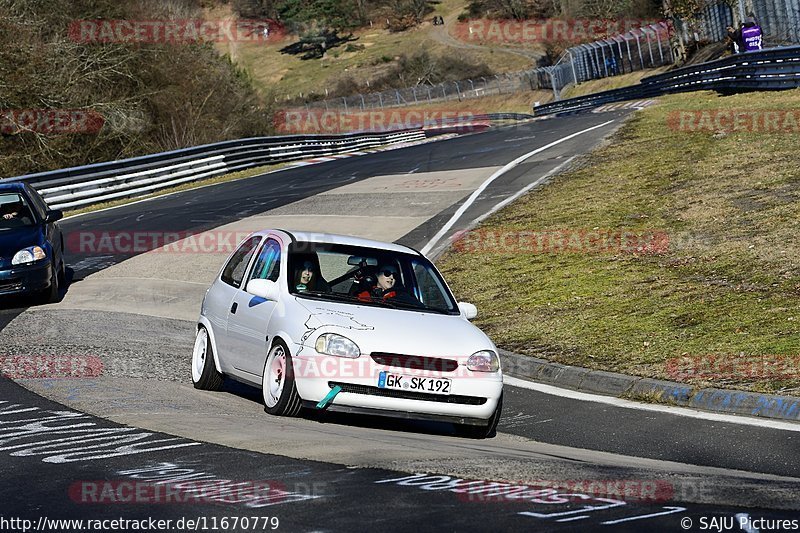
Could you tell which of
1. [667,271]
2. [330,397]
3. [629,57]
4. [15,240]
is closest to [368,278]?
[330,397]

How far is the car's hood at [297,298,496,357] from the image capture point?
8.88 metres

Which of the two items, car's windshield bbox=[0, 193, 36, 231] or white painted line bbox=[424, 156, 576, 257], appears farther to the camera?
white painted line bbox=[424, 156, 576, 257]

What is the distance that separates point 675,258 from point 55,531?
12428 millimetres

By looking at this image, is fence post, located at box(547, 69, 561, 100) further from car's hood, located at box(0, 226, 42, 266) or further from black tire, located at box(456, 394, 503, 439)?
black tire, located at box(456, 394, 503, 439)

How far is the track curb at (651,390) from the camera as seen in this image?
9.49 m

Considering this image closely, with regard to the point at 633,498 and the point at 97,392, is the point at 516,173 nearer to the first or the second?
the point at 97,392

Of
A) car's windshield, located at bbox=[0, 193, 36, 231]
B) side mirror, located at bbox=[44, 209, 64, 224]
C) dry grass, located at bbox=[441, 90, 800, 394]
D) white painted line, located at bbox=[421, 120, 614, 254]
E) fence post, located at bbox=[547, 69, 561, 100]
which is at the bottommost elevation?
fence post, located at bbox=[547, 69, 561, 100]

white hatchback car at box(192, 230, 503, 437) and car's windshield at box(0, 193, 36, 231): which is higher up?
car's windshield at box(0, 193, 36, 231)

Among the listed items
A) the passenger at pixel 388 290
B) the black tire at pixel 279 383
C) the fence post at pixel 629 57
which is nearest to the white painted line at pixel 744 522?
the black tire at pixel 279 383

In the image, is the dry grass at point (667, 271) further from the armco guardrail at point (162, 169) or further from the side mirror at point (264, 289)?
the armco guardrail at point (162, 169)

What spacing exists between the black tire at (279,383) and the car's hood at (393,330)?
12.1 inches

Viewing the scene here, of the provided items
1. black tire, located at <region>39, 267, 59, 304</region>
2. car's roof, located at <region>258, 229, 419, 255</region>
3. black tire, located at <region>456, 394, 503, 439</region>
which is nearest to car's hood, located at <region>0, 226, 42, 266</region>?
black tire, located at <region>39, 267, 59, 304</region>

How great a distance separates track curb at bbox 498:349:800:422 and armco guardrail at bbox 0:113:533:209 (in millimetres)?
16773

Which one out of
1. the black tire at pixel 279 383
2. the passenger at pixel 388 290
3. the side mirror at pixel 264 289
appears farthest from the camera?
the passenger at pixel 388 290
